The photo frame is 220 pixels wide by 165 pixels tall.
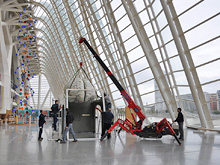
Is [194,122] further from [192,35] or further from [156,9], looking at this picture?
[156,9]

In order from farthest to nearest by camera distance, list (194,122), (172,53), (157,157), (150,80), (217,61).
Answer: (150,80) → (194,122) → (172,53) → (217,61) → (157,157)

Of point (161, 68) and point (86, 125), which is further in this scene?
point (161, 68)

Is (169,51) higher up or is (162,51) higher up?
(162,51)

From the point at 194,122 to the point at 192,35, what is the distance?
6761mm

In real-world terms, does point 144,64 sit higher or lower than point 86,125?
higher

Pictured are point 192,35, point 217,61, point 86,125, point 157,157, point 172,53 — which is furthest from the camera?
point 172,53

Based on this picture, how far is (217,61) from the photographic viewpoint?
12531mm

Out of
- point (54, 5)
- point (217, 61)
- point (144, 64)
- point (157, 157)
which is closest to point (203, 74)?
point (217, 61)

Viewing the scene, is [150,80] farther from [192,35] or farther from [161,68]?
[192,35]

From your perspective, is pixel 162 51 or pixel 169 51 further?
pixel 162 51

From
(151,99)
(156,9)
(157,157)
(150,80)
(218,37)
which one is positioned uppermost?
(156,9)

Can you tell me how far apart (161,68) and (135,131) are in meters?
7.56

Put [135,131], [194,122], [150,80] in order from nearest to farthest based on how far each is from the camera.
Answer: [135,131], [194,122], [150,80]

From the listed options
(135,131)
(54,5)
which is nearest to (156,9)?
(135,131)
